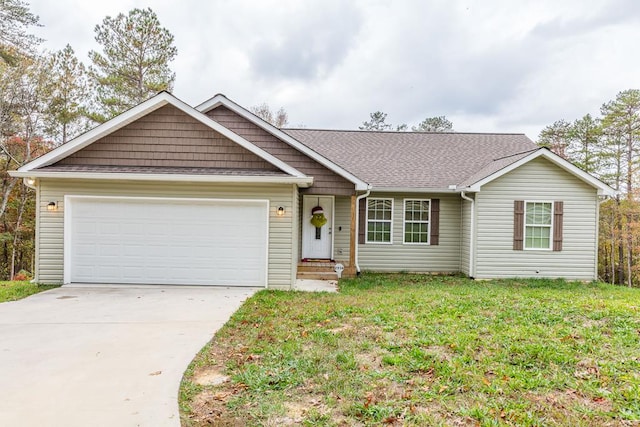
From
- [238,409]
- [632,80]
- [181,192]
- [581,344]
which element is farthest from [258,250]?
[632,80]

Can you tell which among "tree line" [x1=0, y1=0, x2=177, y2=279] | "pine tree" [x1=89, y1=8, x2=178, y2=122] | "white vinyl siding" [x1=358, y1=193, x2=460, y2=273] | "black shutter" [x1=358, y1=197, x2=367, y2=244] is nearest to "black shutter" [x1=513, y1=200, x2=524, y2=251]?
"white vinyl siding" [x1=358, y1=193, x2=460, y2=273]

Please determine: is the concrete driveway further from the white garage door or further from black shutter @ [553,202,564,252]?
black shutter @ [553,202,564,252]

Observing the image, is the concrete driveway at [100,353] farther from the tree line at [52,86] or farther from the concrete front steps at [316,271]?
the tree line at [52,86]

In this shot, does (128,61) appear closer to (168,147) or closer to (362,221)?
(168,147)

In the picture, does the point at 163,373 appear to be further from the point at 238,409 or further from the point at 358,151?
the point at 358,151

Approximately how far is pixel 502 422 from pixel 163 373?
315cm

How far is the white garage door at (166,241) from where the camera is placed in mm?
8523

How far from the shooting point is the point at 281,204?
8648mm

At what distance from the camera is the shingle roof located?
11.7m

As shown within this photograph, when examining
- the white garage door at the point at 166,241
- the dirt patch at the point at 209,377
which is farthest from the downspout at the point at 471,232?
the dirt patch at the point at 209,377

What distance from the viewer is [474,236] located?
35.3ft

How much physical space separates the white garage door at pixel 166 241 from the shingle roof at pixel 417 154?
4637 millimetres

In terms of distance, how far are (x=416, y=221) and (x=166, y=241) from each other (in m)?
7.38

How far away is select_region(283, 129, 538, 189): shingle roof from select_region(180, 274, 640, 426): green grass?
5859mm
